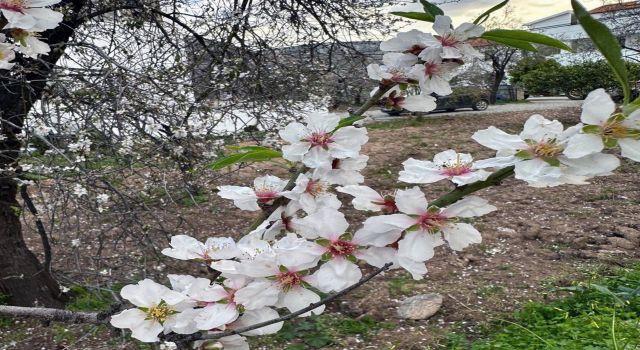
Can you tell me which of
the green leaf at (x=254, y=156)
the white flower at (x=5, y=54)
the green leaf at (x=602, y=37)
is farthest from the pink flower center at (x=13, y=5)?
the green leaf at (x=602, y=37)

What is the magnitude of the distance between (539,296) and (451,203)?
276cm

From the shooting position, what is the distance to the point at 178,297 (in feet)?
1.99

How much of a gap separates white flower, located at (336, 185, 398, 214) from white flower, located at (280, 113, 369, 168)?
0.16 feet

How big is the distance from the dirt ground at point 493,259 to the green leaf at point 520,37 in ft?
4.74

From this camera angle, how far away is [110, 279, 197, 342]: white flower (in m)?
0.61

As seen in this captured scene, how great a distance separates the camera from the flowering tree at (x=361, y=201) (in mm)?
460

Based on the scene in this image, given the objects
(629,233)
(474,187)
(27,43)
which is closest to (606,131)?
(474,187)

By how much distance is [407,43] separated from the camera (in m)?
0.67

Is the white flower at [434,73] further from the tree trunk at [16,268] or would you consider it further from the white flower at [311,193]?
the tree trunk at [16,268]

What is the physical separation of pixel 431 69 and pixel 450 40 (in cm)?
4

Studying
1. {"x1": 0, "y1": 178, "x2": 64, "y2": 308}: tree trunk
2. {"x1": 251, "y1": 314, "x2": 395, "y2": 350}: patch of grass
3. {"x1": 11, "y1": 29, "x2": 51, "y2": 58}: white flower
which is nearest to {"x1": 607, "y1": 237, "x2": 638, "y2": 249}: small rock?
{"x1": 251, "y1": 314, "x2": 395, "y2": 350}: patch of grass

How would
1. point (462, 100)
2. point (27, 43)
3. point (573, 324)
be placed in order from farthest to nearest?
point (462, 100) → point (573, 324) → point (27, 43)

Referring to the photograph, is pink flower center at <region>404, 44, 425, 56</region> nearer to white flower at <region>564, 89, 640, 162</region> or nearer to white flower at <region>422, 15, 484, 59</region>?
white flower at <region>422, 15, 484, 59</region>

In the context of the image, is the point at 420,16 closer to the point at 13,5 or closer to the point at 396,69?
the point at 396,69
